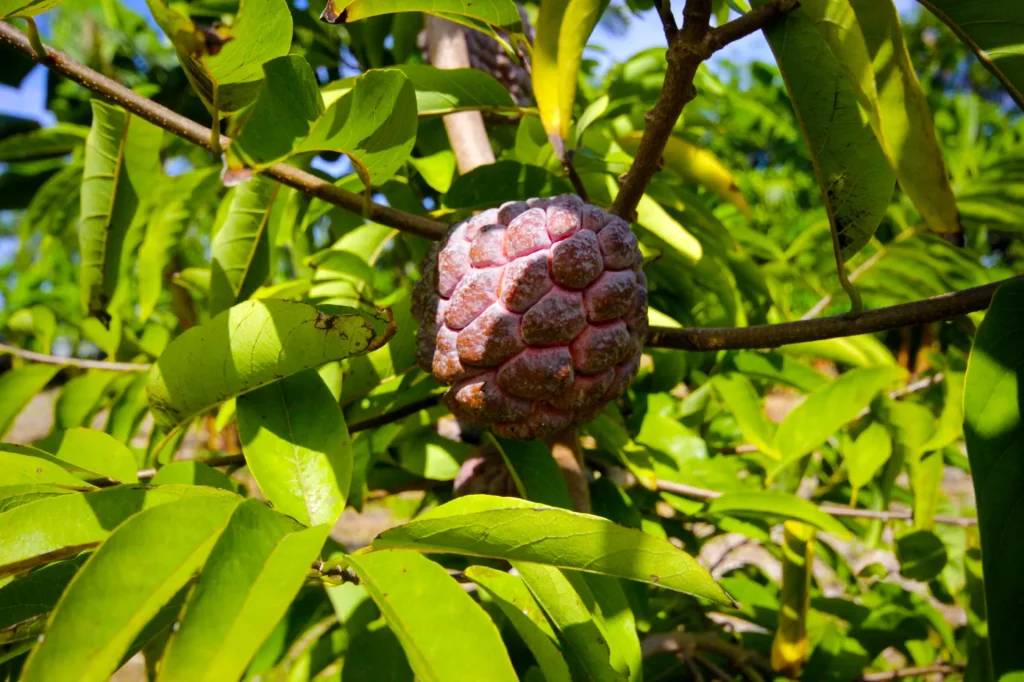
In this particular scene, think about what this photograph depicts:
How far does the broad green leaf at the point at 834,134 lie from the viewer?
0.81m

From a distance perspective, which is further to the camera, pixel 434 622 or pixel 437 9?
pixel 437 9

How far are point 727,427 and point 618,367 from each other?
1.31m

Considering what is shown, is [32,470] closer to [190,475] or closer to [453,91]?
[190,475]

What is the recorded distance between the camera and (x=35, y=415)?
7.52 meters

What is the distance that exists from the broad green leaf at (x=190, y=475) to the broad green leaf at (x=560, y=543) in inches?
14.5

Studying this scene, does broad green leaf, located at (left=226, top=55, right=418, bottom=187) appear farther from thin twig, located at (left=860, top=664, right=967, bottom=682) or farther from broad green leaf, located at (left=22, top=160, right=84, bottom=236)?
thin twig, located at (left=860, top=664, right=967, bottom=682)

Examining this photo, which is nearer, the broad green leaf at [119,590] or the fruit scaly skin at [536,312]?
the broad green leaf at [119,590]

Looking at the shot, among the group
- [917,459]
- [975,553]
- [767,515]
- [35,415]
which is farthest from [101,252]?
[35,415]

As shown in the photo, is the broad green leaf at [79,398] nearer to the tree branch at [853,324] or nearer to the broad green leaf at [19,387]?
the broad green leaf at [19,387]

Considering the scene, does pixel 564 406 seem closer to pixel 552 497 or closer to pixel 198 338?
pixel 552 497

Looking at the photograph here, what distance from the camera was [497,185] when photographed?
1.22 meters

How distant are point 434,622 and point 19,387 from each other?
1.18 m

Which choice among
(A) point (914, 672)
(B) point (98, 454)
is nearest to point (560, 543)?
(B) point (98, 454)

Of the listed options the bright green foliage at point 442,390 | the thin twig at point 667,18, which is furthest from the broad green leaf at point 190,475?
the thin twig at point 667,18
